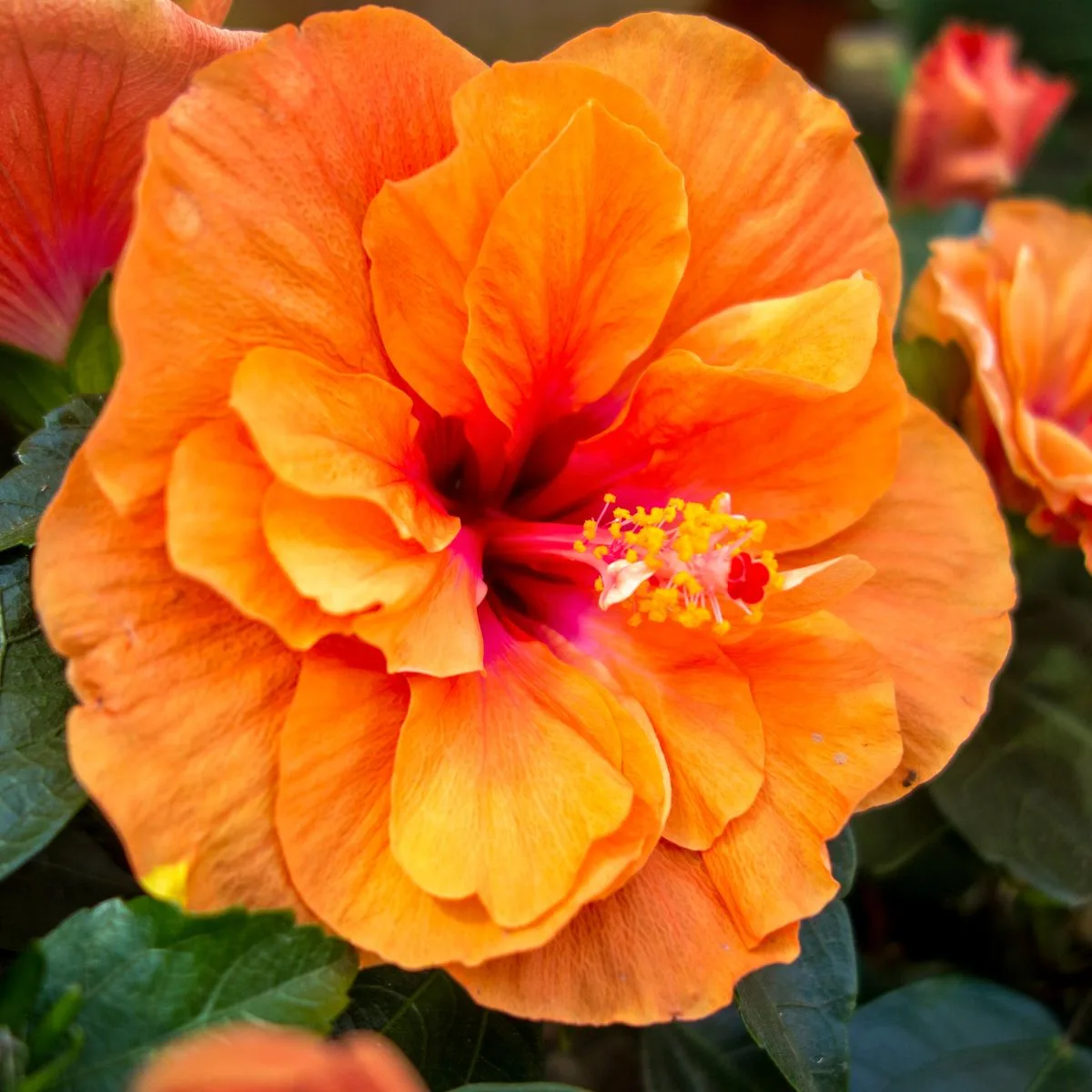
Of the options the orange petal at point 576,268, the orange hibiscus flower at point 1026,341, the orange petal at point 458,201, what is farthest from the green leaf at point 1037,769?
the orange petal at point 458,201

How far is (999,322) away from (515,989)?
72 centimetres

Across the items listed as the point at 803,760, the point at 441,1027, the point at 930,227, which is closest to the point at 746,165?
the point at 803,760

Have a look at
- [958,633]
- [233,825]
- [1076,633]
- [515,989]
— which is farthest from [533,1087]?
[1076,633]

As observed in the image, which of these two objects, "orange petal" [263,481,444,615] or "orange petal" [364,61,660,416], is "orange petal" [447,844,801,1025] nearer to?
"orange petal" [263,481,444,615]

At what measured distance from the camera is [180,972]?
0.54m

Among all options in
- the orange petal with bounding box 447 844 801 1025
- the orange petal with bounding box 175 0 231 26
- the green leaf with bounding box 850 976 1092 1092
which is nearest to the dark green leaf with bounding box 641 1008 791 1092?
the green leaf with bounding box 850 976 1092 1092

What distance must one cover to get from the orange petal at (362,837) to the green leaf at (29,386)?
0.31m

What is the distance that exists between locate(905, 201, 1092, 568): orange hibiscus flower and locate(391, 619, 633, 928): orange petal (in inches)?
18.9

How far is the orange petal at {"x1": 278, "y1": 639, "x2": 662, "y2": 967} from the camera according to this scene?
555 mm

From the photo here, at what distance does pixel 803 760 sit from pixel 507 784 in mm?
179

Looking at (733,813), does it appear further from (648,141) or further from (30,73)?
(30,73)

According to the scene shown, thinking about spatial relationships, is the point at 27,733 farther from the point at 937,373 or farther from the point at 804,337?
the point at 937,373

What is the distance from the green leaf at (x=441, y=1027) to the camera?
68cm

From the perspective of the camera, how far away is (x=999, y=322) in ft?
3.22
